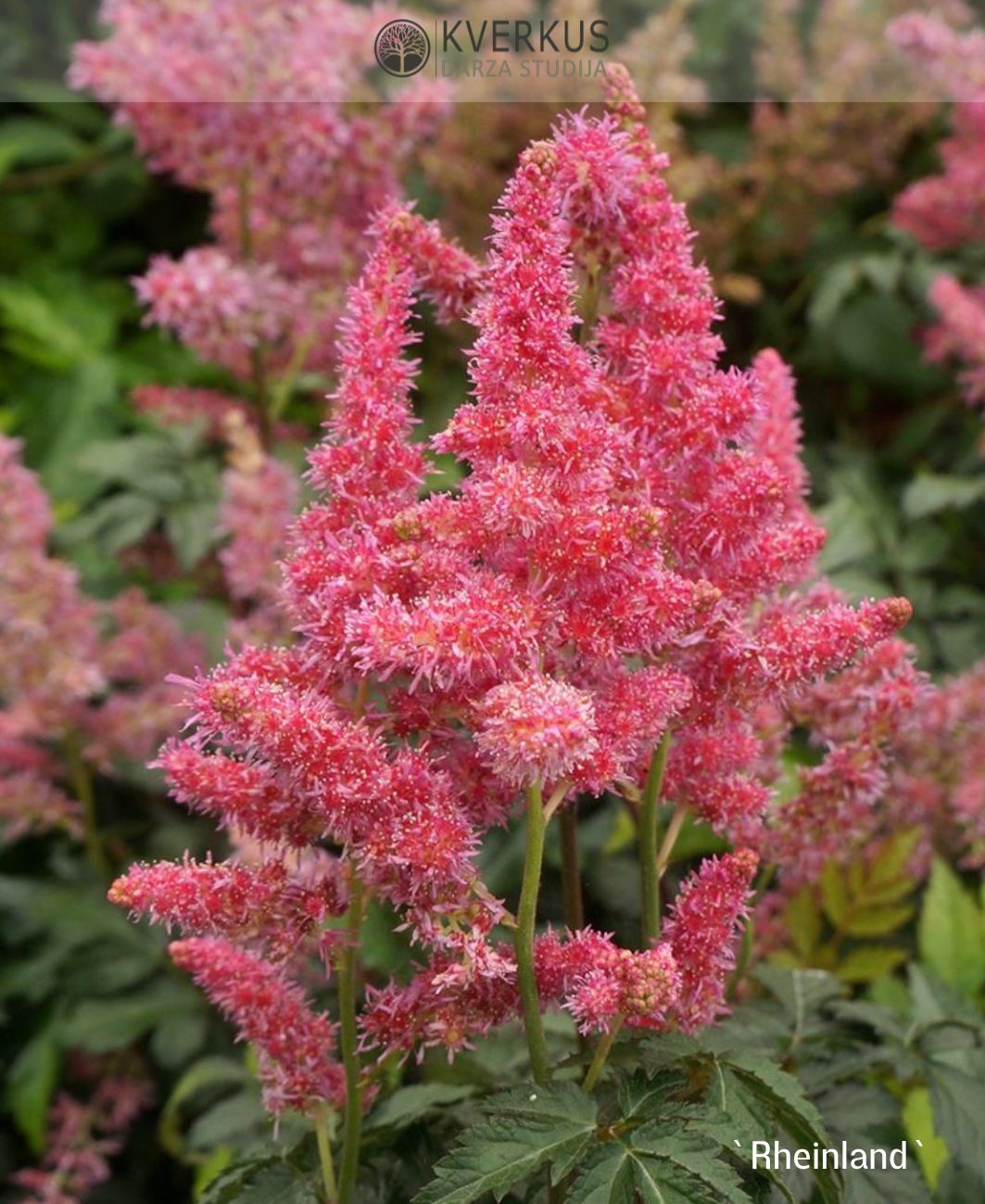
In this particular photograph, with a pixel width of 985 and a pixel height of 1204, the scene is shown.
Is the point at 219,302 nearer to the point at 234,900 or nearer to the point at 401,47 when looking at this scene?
the point at 401,47

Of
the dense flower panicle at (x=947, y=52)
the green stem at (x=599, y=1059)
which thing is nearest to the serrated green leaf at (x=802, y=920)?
the green stem at (x=599, y=1059)

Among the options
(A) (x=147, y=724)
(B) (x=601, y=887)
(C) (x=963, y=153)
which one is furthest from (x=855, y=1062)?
(C) (x=963, y=153)

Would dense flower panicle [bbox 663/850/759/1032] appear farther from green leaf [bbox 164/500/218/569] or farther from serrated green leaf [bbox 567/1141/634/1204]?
green leaf [bbox 164/500/218/569]

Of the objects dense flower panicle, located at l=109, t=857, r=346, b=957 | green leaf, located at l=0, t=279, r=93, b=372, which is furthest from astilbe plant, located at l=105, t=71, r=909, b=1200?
green leaf, located at l=0, t=279, r=93, b=372

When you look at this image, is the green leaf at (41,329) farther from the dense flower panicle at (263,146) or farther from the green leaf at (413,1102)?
the green leaf at (413,1102)

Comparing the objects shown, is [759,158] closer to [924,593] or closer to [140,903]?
[924,593]

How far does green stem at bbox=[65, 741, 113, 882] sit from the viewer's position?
1.70 m

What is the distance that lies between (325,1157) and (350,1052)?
0.25ft

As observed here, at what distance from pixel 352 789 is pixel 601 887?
1.86 feet

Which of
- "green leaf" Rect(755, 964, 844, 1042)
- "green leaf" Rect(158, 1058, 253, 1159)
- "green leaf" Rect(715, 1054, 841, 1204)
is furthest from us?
"green leaf" Rect(158, 1058, 253, 1159)

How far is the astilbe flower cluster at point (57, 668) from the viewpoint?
1.56m

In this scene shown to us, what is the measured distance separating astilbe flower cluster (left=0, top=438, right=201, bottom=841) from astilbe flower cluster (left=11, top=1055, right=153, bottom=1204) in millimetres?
327

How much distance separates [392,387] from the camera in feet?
2.65

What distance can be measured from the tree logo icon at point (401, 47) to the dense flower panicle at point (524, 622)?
2.23ft
